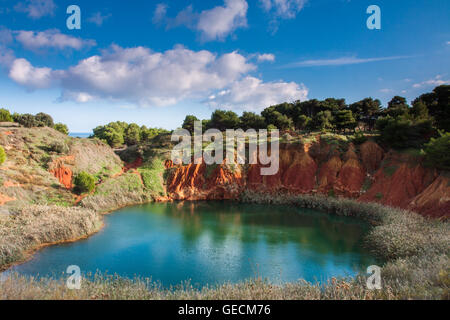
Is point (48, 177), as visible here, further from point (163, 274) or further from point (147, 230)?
point (163, 274)

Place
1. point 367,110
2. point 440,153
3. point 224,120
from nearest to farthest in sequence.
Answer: point 440,153
point 367,110
point 224,120

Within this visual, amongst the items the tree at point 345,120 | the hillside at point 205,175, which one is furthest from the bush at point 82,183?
the tree at point 345,120

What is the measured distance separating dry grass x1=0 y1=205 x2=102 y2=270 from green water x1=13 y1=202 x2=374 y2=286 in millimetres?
780

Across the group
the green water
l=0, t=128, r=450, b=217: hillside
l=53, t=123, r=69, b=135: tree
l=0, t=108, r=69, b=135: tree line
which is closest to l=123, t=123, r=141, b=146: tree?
l=53, t=123, r=69, b=135: tree

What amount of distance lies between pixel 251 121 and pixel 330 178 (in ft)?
80.2

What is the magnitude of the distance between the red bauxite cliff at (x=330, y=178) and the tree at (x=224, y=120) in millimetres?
20794

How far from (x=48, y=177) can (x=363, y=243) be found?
26240 millimetres

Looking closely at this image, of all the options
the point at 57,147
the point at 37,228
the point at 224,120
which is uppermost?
the point at 224,120

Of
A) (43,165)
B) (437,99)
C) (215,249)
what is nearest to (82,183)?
(43,165)

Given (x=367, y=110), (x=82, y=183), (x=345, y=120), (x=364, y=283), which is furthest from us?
(x=367, y=110)

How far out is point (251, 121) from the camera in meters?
51.3

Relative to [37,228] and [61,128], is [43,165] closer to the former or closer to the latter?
[37,228]

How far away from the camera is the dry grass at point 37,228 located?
1411cm

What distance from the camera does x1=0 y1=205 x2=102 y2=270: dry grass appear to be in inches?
555
